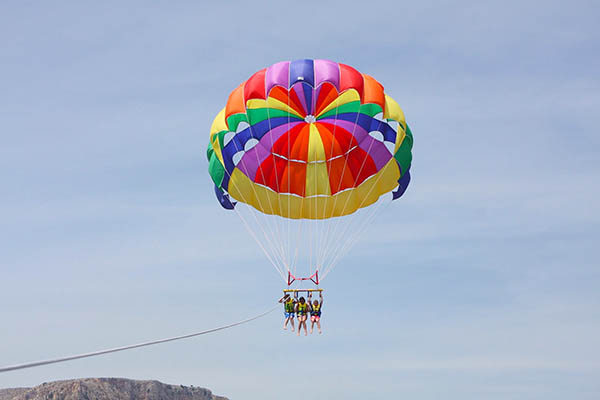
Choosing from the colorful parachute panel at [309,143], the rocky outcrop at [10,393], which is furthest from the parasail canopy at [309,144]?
the rocky outcrop at [10,393]

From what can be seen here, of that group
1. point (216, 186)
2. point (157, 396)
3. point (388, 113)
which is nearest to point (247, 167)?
point (216, 186)

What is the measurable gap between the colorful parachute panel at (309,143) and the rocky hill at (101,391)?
6080 centimetres

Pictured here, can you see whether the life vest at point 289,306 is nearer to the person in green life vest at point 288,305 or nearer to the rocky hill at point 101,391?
the person in green life vest at point 288,305

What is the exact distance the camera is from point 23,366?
1066 centimetres

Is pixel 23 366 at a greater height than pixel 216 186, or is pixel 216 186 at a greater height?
pixel 216 186

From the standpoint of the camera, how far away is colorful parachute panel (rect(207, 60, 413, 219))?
1036 inches

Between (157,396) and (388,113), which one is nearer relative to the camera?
(388,113)

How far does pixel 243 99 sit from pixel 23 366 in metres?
16.8

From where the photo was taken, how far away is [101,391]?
86125mm

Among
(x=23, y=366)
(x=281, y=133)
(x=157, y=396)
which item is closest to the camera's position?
(x=23, y=366)

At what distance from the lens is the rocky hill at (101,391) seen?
83312 millimetres

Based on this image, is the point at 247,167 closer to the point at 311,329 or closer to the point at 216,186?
the point at 216,186

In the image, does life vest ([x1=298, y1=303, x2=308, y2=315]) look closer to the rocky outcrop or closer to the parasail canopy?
the parasail canopy

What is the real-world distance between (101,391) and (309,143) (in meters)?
64.8
